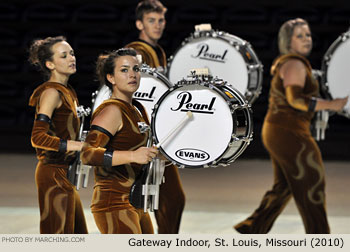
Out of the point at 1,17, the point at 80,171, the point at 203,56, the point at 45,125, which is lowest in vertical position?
the point at 80,171

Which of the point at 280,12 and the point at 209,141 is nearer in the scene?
the point at 209,141

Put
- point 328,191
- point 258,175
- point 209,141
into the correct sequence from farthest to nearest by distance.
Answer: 1. point 258,175
2. point 328,191
3. point 209,141

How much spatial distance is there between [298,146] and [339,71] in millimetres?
538

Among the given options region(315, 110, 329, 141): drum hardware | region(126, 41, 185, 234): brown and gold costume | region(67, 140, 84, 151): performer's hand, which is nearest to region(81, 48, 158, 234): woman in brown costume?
region(67, 140, 84, 151): performer's hand

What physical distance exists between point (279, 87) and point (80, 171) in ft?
4.87

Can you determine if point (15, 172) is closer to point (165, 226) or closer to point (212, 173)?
point (212, 173)

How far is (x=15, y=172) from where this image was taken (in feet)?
22.5

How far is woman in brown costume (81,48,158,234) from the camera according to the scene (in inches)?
104

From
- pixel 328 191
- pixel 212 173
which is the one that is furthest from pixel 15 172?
pixel 328 191

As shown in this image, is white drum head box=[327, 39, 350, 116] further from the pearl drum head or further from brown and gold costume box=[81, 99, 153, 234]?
brown and gold costume box=[81, 99, 153, 234]

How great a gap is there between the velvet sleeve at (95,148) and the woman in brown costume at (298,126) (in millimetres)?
1569

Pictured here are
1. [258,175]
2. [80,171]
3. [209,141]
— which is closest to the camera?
[209,141]

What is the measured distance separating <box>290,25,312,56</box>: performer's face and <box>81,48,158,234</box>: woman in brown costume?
5.04 feet

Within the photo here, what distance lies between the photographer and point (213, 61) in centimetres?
397
